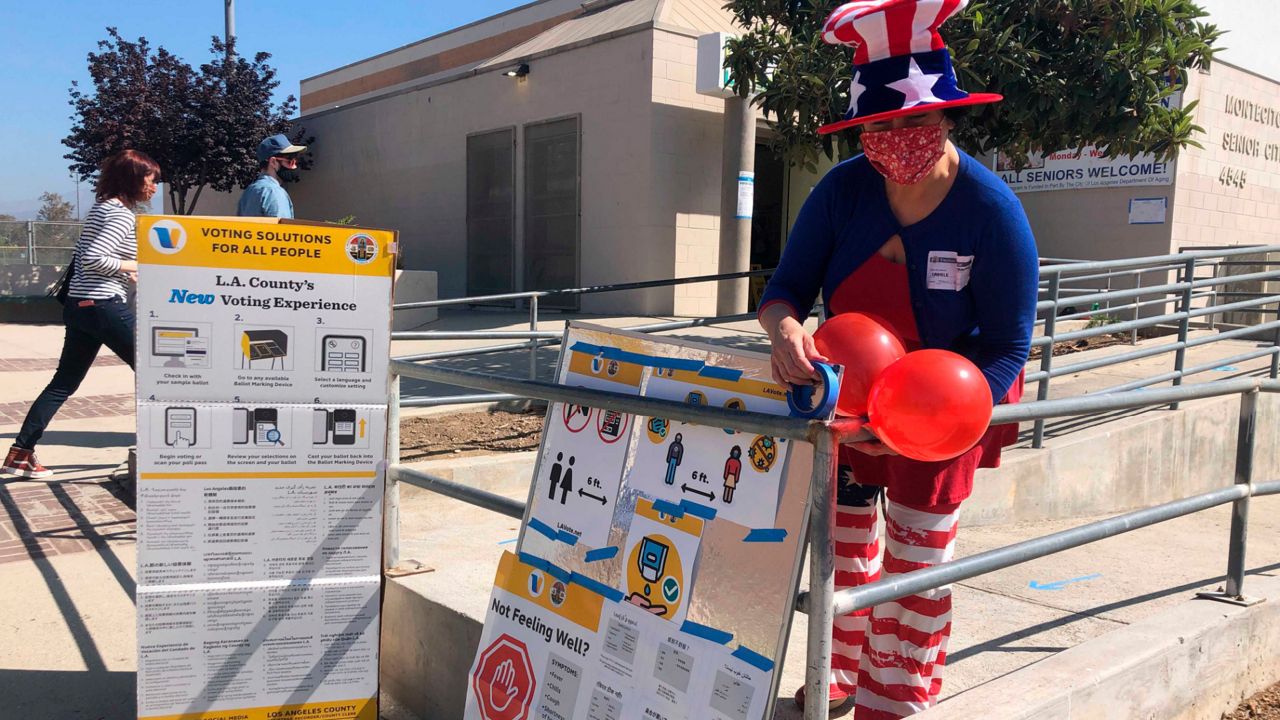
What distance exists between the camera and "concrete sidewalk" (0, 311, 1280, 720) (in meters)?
3.20

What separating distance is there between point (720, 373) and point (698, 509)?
309mm

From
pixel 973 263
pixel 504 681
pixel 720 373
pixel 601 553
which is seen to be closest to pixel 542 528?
pixel 601 553

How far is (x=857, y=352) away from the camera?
79.5 inches

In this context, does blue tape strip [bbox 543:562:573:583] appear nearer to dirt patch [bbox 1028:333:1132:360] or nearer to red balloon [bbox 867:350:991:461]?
red balloon [bbox 867:350:991:461]

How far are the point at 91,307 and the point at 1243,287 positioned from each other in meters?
14.3

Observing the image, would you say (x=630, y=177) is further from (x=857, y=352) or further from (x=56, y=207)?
(x=56, y=207)

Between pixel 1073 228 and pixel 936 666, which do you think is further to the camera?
pixel 1073 228

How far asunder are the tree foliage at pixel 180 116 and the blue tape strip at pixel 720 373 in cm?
2058

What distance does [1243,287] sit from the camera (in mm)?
13477

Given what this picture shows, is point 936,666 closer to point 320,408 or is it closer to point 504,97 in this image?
point 320,408

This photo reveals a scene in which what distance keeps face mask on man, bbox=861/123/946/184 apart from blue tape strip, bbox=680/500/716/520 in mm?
895

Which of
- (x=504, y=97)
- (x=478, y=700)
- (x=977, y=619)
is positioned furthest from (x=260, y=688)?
(x=504, y=97)

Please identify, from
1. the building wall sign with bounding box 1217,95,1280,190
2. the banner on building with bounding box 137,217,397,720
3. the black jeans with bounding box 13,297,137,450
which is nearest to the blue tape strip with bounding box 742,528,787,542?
the banner on building with bounding box 137,217,397,720

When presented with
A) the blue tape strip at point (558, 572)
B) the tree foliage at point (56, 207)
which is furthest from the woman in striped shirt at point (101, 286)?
the tree foliage at point (56, 207)
